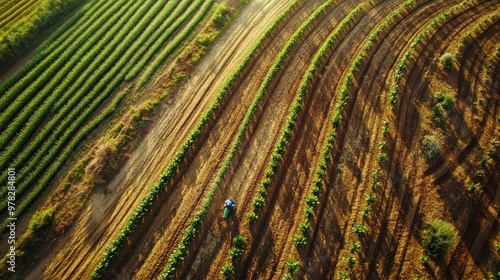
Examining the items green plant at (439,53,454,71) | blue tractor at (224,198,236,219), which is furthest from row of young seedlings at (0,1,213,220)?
green plant at (439,53,454,71)

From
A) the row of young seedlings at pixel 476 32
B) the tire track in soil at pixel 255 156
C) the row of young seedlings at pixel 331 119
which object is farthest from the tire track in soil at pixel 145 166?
the row of young seedlings at pixel 476 32

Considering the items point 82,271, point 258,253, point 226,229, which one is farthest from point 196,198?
point 82,271

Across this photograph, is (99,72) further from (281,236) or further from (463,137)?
(463,137)

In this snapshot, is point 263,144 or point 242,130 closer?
point 263,144

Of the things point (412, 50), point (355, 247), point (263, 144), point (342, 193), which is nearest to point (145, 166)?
point (263, 144)

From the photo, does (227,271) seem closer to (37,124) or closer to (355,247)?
(355,247)

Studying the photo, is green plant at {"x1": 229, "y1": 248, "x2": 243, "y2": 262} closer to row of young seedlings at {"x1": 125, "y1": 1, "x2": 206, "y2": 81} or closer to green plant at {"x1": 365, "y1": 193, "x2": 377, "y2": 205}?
green plant at {"x1": 365, "y1": 193, "x2": 377, "y2": 205}
